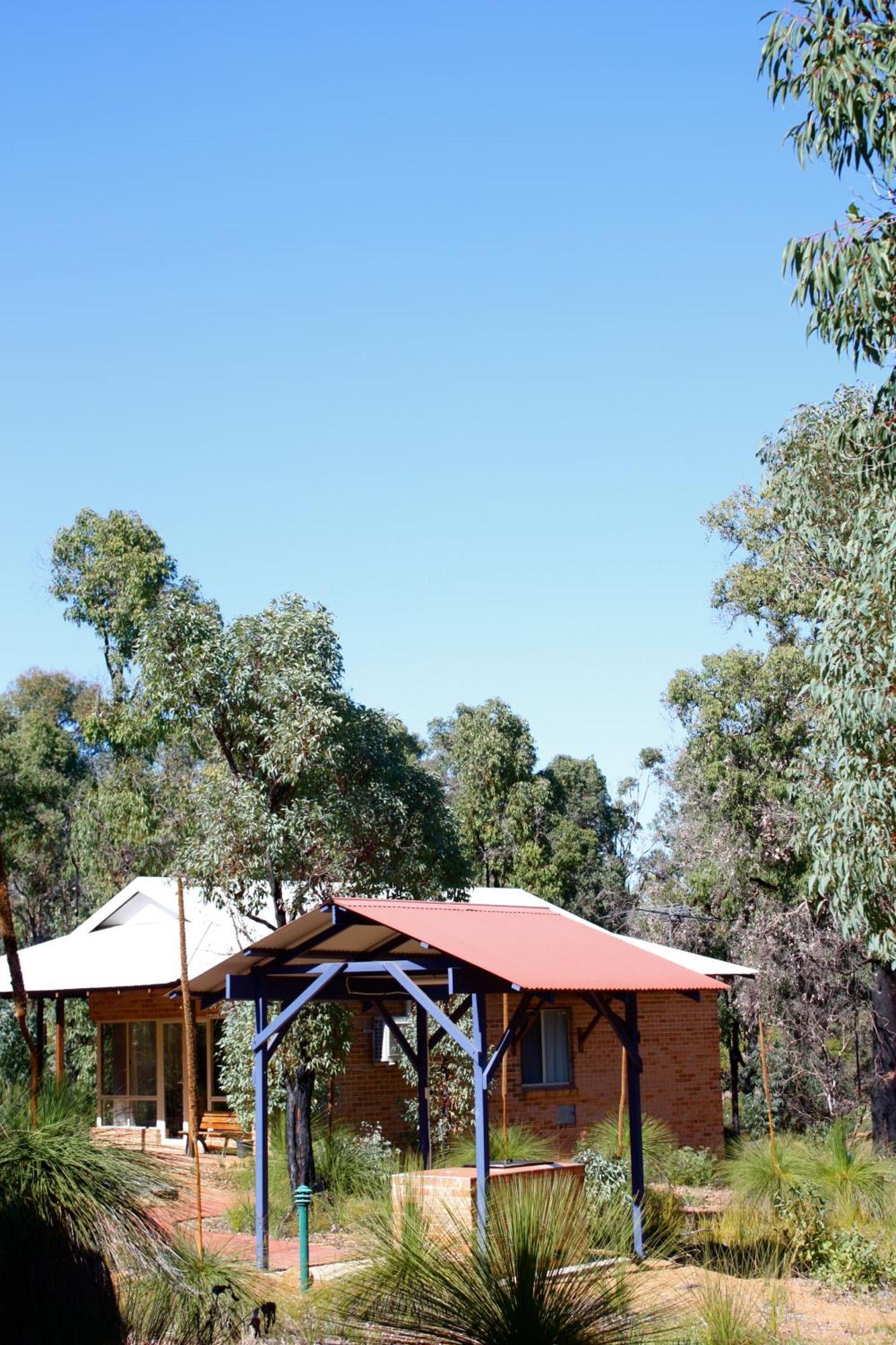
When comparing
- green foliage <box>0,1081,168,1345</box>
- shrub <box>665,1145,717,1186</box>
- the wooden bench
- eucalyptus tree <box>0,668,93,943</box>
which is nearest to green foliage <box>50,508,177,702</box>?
eucalyptus tree <box>0,668,93,943</box>

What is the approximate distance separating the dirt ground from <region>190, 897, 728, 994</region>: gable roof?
2408 mm

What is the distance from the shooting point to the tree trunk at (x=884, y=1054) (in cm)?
2141

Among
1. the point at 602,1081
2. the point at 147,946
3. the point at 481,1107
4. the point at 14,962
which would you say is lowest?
the point at 602,1081

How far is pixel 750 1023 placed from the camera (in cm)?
2684

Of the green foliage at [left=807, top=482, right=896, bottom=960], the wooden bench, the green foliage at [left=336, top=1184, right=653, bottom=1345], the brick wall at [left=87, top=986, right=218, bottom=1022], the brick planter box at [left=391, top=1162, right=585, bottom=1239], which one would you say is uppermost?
the green foliage at [left=807, top=482, right=896, bottom=960]

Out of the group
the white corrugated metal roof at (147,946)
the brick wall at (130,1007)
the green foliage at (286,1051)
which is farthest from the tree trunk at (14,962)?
the brick wall at (130,1007)

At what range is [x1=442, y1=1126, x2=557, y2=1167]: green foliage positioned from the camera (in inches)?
596

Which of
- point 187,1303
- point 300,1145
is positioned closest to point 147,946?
point 300,1145

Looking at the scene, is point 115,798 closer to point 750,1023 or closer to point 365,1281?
point 750,1023

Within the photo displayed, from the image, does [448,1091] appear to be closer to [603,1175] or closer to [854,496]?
[603,1175]

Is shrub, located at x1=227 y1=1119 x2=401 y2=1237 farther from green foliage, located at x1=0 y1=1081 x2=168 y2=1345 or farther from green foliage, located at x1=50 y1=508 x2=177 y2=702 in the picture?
green foliage, located at x1=50 y1=508 x2=177 y2=702

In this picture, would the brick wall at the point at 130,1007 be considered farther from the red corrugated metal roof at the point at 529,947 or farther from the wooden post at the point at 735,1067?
the wooden post at the point at 735,1067

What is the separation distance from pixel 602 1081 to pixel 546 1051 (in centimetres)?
143

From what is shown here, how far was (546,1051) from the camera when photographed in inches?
894
